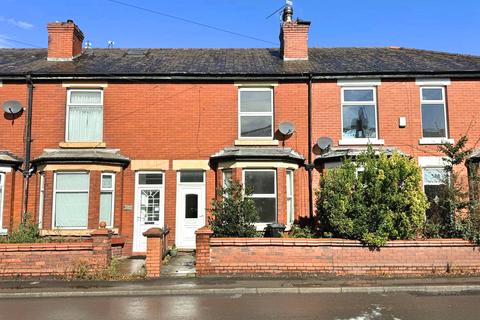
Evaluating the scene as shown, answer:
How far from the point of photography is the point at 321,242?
1066cm

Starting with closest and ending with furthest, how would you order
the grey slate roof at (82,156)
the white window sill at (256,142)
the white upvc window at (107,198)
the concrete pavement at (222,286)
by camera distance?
the concrete pavement at (222,286) < the grey slate roof at (82,156) < the white upvc window at (107,198) < the white window sill at (256,142)

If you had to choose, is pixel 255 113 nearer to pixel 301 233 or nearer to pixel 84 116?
pixel 301 233

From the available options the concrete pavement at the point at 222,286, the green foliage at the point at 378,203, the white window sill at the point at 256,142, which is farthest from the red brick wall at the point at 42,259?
the white window sill at the point at 256,142

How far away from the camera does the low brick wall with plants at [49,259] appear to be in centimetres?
1039

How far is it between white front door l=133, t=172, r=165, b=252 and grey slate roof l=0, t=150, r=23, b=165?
12.6 ft

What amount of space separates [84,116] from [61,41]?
386 centimetres

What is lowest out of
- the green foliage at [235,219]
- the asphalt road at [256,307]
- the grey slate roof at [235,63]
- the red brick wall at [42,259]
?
the asphalt road at [256,307]

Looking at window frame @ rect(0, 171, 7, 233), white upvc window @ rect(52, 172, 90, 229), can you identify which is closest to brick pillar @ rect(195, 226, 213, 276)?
white upvc window @ rect(52, 172, 90, 229)

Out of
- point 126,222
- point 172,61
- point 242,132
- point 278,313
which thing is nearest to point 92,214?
point 126,222

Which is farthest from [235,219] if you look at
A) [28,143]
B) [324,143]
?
[28,143]

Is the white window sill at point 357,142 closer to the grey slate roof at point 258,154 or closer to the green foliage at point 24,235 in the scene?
the grey slate roof at point 258,154

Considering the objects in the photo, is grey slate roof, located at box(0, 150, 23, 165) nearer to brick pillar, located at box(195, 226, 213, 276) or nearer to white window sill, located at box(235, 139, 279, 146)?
white window sill, located at box(235, 139, 279, 146)

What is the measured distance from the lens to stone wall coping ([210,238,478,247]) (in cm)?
1055

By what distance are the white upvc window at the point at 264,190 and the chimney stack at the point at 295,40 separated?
5280 mm
